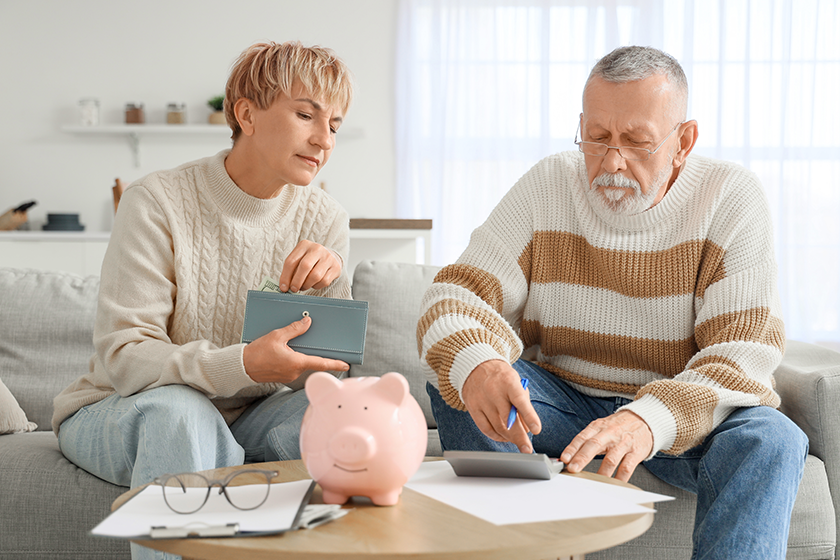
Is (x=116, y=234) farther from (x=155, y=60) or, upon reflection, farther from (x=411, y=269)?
(x=155, y=60)

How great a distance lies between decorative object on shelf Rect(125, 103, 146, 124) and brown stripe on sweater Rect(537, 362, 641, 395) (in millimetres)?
3581

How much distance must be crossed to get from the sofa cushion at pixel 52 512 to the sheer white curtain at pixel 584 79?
10.5 feet

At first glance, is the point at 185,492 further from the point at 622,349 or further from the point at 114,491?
the point at 622,349

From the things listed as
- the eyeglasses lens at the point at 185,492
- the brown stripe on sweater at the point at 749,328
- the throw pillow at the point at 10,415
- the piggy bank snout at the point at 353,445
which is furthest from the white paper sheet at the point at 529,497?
the throw pillow at the point at 10,415

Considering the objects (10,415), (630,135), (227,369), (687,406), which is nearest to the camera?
(687,406)

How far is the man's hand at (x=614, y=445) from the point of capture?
1.01 m

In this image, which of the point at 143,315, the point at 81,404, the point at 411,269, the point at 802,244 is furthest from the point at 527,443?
the point at 802,244

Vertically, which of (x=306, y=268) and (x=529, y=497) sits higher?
(x=306, y=268)

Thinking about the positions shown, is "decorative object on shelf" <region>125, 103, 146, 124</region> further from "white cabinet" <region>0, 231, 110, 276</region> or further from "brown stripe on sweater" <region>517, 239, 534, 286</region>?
"brown stripe on sweater" <region>517, 239, 534, 286</region>

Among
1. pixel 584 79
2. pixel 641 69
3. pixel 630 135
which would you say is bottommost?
pixel 630 135

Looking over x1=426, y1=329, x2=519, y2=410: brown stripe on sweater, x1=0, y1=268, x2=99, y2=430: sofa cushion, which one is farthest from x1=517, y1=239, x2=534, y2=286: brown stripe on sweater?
x1=0, y1=268, x2=99, y2=430: sofa cushion

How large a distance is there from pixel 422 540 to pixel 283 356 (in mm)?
568

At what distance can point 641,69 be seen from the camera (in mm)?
1384

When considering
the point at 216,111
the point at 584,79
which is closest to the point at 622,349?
the point at 584,79
